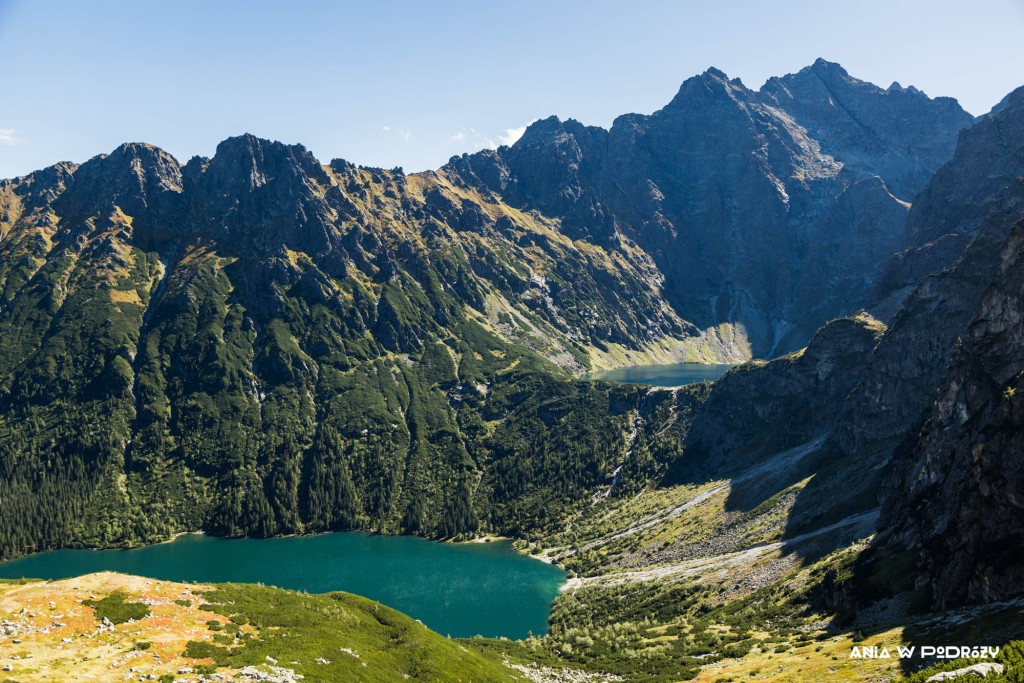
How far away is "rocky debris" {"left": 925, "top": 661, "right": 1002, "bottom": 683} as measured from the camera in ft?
118

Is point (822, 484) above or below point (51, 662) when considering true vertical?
below

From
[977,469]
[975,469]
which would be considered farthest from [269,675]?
[975,469]

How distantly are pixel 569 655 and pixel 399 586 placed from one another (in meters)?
92.3

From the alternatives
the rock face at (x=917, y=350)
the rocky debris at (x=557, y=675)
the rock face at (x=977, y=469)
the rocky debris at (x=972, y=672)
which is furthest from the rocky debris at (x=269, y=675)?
the rock face at (x=917, y=350)

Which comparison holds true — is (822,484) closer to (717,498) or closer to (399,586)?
(717,498)

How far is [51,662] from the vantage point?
4859 cm

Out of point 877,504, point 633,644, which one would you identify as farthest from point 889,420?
point 633,644

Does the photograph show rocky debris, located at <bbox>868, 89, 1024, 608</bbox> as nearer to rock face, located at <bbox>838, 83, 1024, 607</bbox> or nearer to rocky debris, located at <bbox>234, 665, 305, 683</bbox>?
rock face, located at <bbox>838, 83, 1024, 607</bbox>

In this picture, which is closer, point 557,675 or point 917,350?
point 557,675

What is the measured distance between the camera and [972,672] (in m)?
36.8

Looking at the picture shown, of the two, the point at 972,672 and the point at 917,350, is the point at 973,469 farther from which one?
the point at 917,350

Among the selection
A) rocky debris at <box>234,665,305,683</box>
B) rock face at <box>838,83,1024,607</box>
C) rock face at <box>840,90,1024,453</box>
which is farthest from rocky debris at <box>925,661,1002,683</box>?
rock face at <box>840,90,1024,453</box>

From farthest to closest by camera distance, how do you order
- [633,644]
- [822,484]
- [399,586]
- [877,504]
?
[399,586] → [822,484] → [877,504] → [633,644]

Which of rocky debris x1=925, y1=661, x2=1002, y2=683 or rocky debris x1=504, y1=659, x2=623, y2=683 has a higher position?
rocky debris x1=925, y1=661, x2=1002, y2=683
